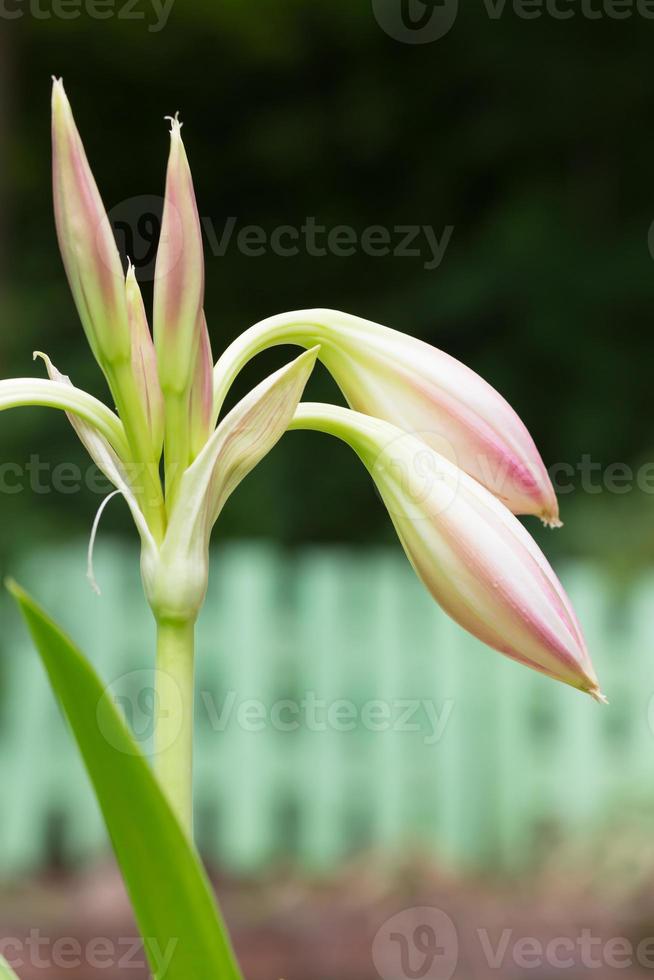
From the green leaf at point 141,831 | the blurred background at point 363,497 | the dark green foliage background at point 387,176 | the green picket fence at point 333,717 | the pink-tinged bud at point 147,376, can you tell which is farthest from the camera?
the dark green foliage background at point 387,176

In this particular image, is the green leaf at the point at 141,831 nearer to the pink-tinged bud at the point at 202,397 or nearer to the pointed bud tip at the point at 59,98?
the pink-tinged bud at the point at 202,397

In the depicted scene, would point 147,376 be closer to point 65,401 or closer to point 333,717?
point 65,401

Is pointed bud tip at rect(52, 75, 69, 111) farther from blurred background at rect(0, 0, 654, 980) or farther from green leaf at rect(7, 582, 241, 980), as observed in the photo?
blurred background at rect(0, 0, 654, 980)

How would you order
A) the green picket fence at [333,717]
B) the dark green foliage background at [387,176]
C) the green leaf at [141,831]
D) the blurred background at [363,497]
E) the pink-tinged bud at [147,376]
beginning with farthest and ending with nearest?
the dark green foliage background at [387,176] → the green picket fence at [333,717] → the blurred background at [363,497] → the pink-tinged bud at [147,376] → the green leaf at [141,831]

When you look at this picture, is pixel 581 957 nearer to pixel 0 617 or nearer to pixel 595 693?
pixel 0 617

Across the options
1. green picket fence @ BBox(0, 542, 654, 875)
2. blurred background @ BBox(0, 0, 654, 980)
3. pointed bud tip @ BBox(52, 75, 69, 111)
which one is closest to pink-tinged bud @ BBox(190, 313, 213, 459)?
pointed bud tip @ BBox(52, 75, 69, 111)

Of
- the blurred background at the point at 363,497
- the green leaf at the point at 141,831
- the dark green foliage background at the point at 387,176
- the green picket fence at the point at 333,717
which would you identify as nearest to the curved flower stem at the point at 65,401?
the green leaf at the point at 141,831
